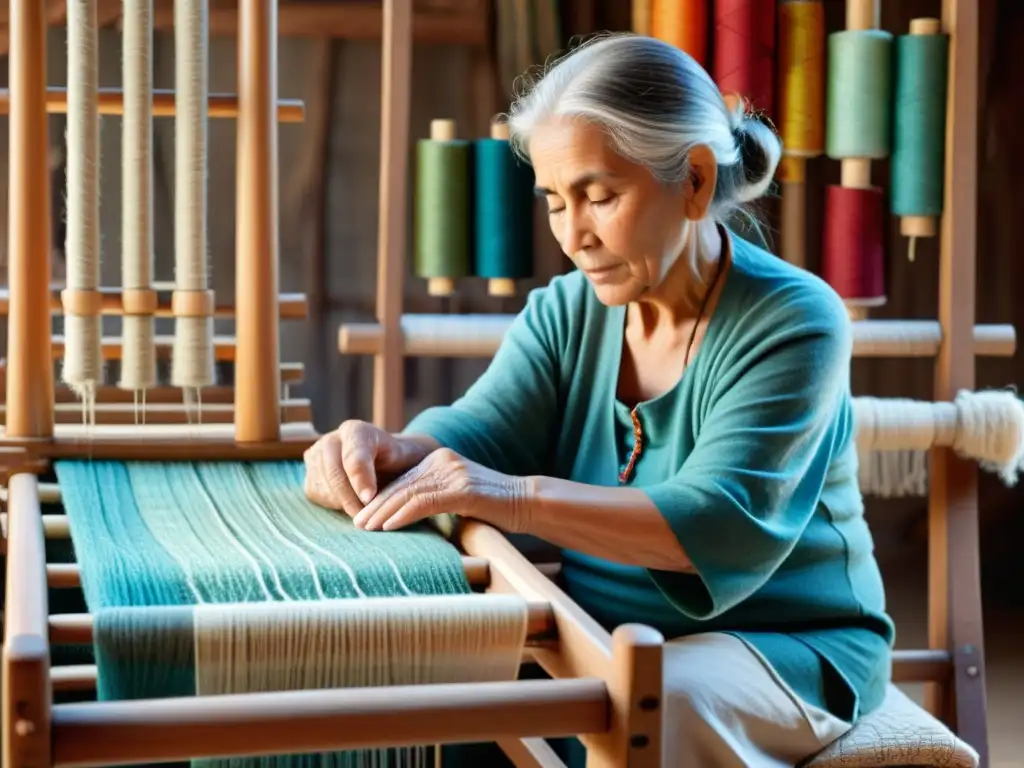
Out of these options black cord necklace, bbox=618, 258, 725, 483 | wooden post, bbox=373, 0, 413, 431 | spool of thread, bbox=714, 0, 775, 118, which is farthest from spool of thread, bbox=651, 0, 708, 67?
black cord necklace, bbox=618, 258, 725, 483

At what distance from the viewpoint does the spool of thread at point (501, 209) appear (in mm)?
2453

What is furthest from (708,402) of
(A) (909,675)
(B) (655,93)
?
(A) (909,675)

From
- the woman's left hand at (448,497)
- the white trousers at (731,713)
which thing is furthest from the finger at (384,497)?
the white trousers at (731,713)

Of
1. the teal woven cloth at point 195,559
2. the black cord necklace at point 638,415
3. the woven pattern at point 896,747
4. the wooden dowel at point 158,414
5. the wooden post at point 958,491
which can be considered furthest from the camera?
the wooden post at point 958,491

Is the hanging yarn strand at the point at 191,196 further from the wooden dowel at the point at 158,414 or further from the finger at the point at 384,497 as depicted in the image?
the finger at the point at 384,497

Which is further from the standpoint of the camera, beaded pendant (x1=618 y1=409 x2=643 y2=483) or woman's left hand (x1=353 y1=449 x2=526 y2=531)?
beaded pendant (x1=618 y1=409 x2=643 y2=483)

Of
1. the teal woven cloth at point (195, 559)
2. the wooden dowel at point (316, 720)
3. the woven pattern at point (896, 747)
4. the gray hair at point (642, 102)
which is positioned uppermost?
the gray hair at point (642, 102)

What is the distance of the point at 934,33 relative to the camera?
98.4 inches

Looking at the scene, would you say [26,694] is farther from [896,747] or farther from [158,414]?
[158,414]

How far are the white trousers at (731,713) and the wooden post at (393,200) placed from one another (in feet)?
2.93

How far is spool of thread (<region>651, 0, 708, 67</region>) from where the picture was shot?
7.96 ft

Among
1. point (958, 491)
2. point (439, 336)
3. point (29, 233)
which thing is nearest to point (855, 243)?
point (958, 491)

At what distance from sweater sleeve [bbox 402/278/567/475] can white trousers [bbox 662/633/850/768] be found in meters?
0.36

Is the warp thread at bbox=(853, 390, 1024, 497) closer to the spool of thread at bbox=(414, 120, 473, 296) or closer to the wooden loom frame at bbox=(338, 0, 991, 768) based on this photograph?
the wooden loom frame at bbox=(338, 0, 991, 768)
